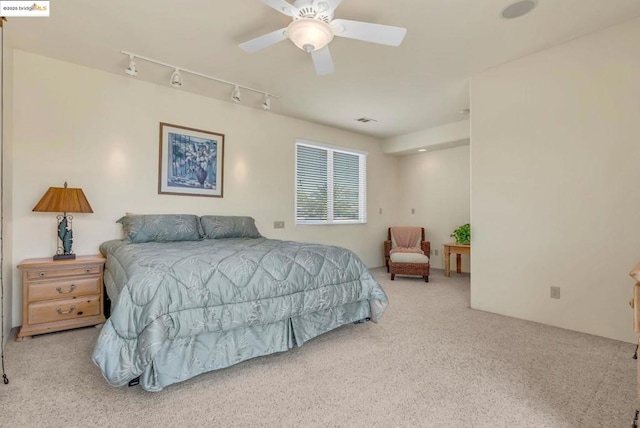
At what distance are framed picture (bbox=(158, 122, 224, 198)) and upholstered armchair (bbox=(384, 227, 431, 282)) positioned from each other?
2.94 m

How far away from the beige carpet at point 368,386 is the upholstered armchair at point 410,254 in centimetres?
223

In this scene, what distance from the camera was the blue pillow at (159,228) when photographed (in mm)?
3178

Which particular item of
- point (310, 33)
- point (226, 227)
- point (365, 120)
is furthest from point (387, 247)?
point (310, 33)

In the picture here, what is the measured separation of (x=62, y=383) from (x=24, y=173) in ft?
7.12

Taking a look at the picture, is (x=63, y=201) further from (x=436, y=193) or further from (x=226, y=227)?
(x=436, y=193)

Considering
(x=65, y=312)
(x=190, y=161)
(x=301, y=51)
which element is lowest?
(x=65, y=312)

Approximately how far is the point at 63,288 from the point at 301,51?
10.1 ft

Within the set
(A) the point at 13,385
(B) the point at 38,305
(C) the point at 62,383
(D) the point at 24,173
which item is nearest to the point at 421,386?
(C) the point at 62,383

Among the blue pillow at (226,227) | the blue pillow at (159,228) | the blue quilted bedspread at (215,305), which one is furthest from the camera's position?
the blue pillow at (226,227)

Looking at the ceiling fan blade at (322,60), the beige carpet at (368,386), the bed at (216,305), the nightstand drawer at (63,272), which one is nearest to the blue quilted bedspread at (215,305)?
the bed at (216,305)

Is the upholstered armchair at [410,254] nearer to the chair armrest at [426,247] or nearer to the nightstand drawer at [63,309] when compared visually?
the chair armrest at [426,247]

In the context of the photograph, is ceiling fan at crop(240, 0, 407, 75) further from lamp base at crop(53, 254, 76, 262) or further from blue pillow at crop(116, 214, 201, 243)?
lamp base at crop(53, 254, 76, 262)

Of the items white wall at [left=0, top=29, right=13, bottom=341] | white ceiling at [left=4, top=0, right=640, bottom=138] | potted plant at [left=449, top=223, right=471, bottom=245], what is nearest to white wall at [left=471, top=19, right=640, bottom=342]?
white ceiling at [left=4, top=0, right=640, bottom=138]

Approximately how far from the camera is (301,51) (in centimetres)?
302
